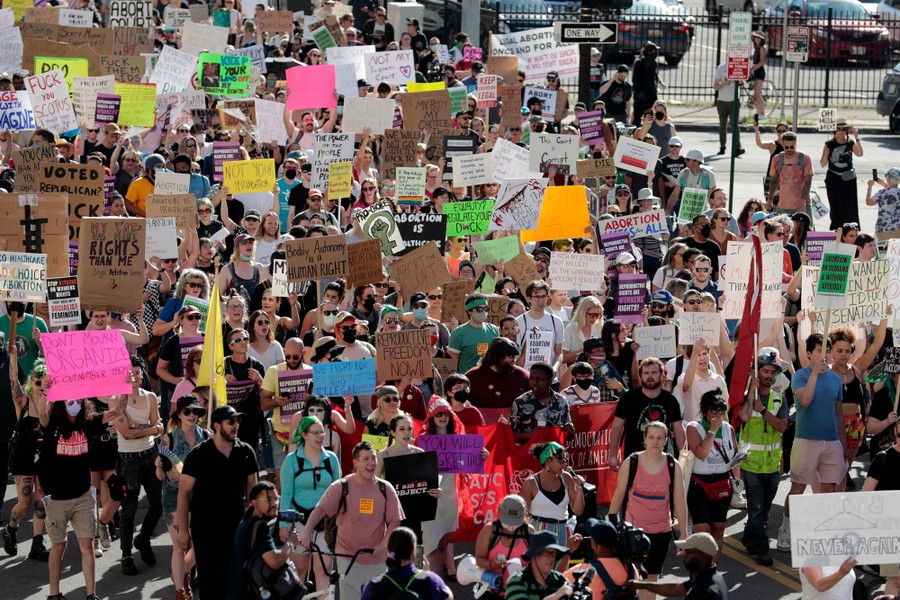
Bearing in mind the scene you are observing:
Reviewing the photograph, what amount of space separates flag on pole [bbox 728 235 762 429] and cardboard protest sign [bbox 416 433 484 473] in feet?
7.28

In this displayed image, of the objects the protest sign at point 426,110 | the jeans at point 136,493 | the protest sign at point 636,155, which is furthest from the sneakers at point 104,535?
the protest sign at point 426,110

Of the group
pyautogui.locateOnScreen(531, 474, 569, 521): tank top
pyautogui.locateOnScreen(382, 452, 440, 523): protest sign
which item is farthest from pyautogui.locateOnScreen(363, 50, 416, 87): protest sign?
pyautogui.locateOnScreen(531, 474, 569, 521): tank top

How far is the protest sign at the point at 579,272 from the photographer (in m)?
13.6

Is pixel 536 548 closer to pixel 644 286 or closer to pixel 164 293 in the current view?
pixel 644 286

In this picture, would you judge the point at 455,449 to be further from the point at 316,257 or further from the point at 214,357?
the point at 316,257

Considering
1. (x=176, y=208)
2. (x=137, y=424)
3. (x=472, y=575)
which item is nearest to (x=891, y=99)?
(x=176, y=208)

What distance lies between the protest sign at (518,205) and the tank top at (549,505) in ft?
18.7

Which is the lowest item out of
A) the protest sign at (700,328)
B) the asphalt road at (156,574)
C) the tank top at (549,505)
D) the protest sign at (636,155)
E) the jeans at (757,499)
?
the asphalt road at (156,574)

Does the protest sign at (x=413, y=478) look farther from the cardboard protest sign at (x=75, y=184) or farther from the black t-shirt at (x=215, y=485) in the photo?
the cardboard protest sign at (x=75, y=184)

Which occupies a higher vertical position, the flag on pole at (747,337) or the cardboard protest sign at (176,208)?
the cardboard protest sign at (176,208)

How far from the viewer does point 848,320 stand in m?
12.3

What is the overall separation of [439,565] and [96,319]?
331cm

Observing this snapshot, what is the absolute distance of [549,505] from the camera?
9.88 m

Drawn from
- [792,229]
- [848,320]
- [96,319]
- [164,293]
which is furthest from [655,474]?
[792,229]
